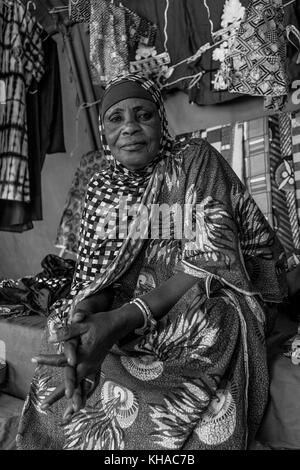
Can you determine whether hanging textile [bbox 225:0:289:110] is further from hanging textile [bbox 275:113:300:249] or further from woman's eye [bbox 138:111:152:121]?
woman's eye [bbox 138:111:152:121]

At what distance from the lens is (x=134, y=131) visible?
4.43ft

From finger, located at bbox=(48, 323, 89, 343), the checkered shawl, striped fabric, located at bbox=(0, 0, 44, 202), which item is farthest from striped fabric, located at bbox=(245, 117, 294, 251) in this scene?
finger, located at bbox=(48, 323, 89, 343)

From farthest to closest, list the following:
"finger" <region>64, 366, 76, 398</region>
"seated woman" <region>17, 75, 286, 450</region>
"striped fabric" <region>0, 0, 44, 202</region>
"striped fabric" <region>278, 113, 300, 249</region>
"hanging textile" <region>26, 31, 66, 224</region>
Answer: "hanging textile" <region>26, 31, 66, 224</region>, "striped fabric" <region>0, 0, 44, 202</region>, "striped fabric" <region>278, 113, 300, 249</region>, "seated woman" <region>17, 75, 286, 450</region>, "finger" <region>64, 366, 76, 398</region>

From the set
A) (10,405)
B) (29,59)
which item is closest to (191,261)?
(10,405)

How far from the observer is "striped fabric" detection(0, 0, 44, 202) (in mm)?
2453

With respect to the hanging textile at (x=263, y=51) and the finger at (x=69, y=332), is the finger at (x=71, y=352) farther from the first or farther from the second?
the hanging textile at (x=263, y=51)

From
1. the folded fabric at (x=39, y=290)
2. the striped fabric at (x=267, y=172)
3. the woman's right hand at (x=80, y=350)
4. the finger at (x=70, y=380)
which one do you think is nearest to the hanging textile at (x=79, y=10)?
the striped fabric at (x=267, y=172)

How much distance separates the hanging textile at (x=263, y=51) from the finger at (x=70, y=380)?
5.22ft

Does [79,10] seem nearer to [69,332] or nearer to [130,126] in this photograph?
[130,126]

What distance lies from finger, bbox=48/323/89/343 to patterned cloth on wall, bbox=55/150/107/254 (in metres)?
1.91

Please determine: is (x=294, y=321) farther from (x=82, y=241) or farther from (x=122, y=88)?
(x=122, y=88)

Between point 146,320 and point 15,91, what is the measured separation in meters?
1.95

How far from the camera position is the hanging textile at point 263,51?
6.32 feet
